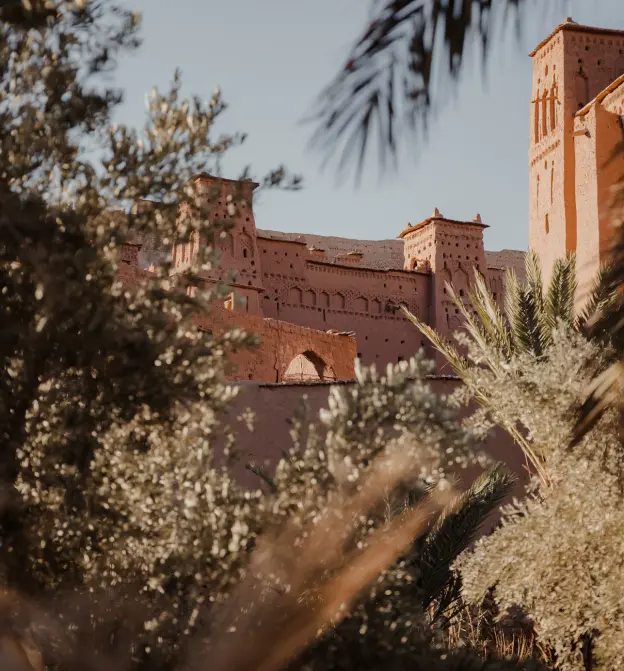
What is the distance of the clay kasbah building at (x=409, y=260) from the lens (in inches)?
Answer: 386

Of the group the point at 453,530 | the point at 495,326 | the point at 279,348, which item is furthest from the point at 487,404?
the point at 279,348

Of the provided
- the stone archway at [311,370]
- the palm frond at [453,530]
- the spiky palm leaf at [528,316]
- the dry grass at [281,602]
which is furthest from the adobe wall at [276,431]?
the stone archway at [311,370]

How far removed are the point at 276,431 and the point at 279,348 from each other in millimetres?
6719

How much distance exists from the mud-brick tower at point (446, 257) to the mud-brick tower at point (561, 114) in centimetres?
829

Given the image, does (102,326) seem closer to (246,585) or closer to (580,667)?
(246,585)

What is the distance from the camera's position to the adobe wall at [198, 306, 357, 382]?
15.2 meters

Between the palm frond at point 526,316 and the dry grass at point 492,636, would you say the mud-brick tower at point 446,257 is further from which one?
the dry grass at point 492,636

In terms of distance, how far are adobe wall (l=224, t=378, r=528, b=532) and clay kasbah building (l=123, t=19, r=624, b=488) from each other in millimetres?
15

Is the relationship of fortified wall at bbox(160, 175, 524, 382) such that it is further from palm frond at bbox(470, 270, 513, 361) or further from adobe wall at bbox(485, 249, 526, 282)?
adobe wall at bbox(485, 249, 526, 282)

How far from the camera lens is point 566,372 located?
7.15 metres

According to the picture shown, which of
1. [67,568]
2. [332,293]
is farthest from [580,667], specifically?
[332,293]

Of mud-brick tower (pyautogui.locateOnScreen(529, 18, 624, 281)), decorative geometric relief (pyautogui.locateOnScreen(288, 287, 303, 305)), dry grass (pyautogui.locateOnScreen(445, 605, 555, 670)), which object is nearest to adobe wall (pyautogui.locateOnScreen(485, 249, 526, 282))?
decorative geometric relief (pyautogui.locateOnScreen(288, 287, 303, 305))

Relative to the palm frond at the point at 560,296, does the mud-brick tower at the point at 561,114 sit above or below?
above

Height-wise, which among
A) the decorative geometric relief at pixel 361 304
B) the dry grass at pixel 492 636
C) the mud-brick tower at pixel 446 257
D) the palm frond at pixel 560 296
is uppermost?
the mud-brick tower at pixel 446 257
